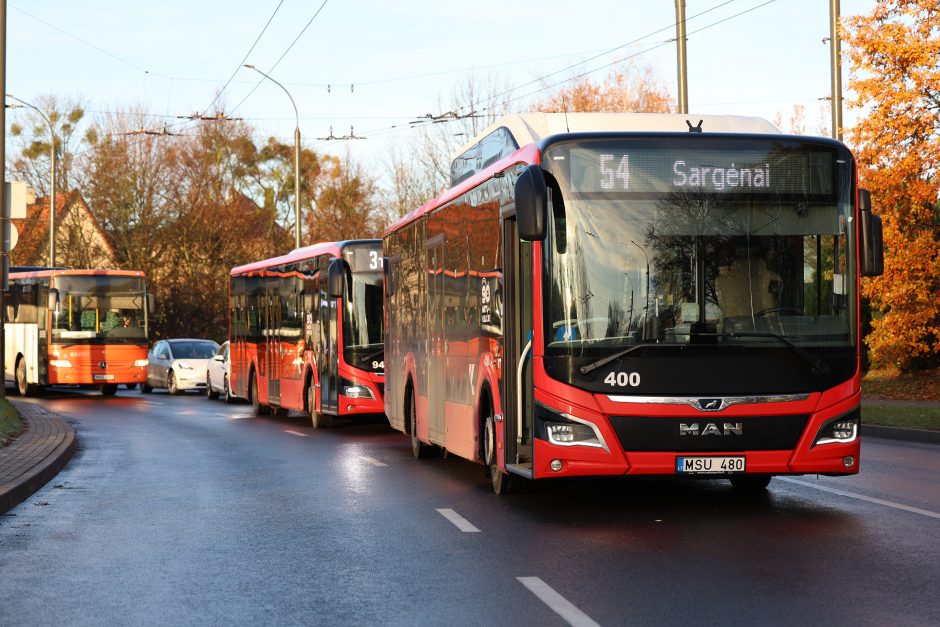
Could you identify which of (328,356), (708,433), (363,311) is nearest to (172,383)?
(328,356)

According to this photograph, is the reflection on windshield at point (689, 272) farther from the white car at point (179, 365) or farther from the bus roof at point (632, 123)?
the white car at point (179, 365)

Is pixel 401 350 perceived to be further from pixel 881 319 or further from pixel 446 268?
pixel 881 319

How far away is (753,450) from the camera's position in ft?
35.6

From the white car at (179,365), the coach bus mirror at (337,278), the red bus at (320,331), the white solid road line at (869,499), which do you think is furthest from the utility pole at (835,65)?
the white solid road line at (869,499)

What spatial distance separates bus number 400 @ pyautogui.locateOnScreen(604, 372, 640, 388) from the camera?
1078 centimetres

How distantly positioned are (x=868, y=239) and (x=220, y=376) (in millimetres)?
26408

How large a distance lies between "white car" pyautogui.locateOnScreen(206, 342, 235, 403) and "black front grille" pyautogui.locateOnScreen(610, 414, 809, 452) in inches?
922

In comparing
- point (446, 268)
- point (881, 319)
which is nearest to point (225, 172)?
point (881, 319)

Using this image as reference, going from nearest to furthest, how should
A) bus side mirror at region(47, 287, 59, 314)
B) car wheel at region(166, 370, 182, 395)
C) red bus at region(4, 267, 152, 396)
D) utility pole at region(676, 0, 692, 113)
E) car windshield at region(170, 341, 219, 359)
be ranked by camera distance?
utility pole at region(676, 0, 692, 113)
bus side mirror at region(47, 287, 59, 314)
red bus at region(4, 267, 152, 396)
car wheel at region(166, 370, 182, 395)
car windshield at region(170, 341, 219, 359)

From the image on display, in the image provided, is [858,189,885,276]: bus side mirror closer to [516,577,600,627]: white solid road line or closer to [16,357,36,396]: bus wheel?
[516,577,600,627]: white solid road line

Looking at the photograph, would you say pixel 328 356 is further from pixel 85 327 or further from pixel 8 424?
pixel 85 327

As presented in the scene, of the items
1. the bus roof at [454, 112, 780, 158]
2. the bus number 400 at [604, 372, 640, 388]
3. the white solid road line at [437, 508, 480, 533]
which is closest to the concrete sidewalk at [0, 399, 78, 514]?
the white solid road line at [437, 508, 480, 533]

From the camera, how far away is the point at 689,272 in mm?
10914

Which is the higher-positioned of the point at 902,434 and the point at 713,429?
the point at 713,429
